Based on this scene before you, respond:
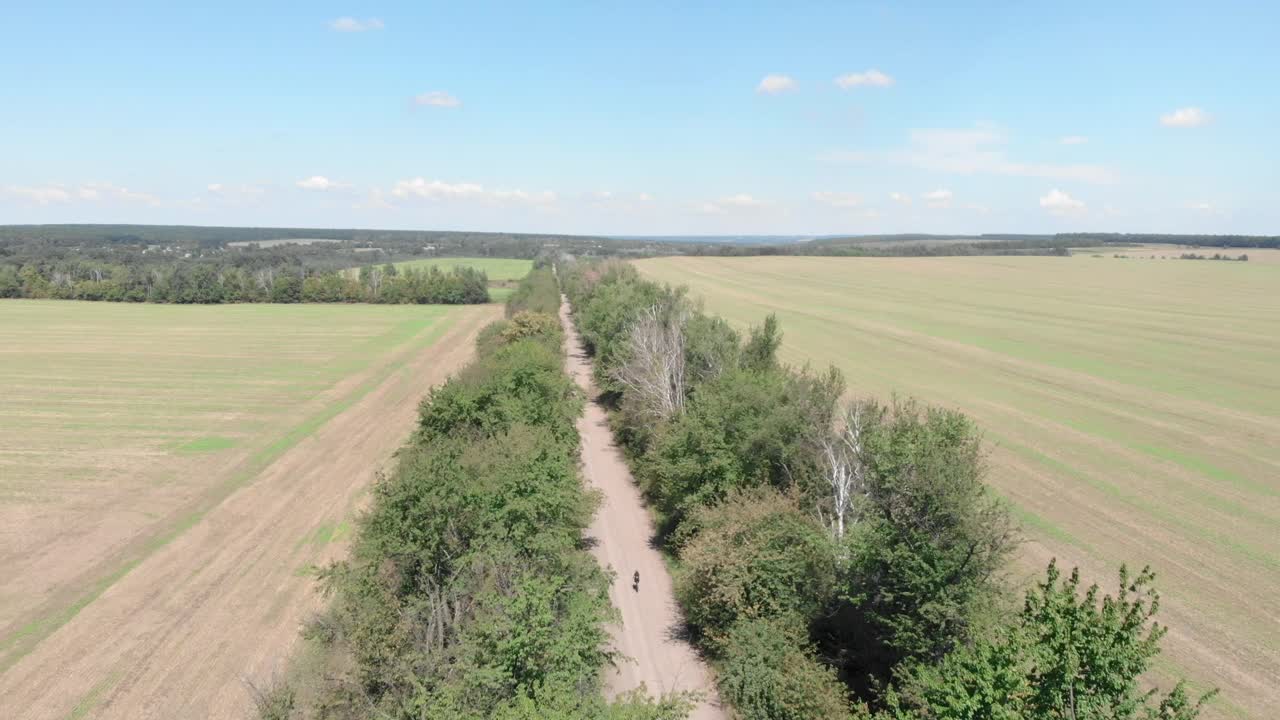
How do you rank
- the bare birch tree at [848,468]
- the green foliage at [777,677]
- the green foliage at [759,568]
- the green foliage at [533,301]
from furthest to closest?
1. the green foliage at [533,301]
2. the bare birch tree at [848,468]
3. the green foliage at [759,568]
4. the green foliage at [777,677]

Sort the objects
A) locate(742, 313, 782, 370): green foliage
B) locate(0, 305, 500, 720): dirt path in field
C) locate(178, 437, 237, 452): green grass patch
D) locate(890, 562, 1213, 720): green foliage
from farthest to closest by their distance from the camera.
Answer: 1. locate(178, 437, 237, 452): green grass patch
2. locate(742, 313, 782, 370): green foliage
3. locate(0, 305, 500, 720): dirt path in field
4. locate(890, 562, 1213, 720): green foliage

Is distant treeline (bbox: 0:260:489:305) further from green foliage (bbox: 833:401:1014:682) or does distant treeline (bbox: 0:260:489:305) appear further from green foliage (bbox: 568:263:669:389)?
green foliage (bbox: 833:401:1014:682)

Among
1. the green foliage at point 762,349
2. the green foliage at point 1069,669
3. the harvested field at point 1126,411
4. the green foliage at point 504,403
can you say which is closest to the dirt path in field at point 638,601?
the green foliage at point 504,403

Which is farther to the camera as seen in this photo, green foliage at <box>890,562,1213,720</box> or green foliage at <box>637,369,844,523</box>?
green foliage at <box>637,369,844,523</box>

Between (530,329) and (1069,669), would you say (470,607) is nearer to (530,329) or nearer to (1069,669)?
(1069,669)

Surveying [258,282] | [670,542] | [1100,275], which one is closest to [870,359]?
[670,542]

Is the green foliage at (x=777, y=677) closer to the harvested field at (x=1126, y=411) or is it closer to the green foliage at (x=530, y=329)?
the harvested field at (x=1126, y=411)

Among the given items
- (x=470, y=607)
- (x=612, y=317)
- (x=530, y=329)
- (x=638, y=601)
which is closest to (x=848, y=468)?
(x=638, y=601)

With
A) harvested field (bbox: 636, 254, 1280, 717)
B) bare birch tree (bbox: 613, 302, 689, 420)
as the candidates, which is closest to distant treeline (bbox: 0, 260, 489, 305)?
harvested field (bbox: 636, 254, 1280, 717)
